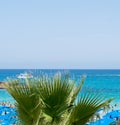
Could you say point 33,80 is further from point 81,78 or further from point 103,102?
point 103,102

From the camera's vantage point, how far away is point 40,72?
4.11 meters

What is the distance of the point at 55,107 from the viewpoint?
13.0 feet

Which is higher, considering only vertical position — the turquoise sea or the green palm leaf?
the turquoise sea

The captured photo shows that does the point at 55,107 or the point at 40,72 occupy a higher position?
the point at 40,72

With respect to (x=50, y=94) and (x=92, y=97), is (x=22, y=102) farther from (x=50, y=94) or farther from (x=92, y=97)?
(x=92, y=97)

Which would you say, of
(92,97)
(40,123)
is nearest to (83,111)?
(92,97)

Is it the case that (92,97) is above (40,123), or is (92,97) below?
above

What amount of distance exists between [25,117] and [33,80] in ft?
1.28

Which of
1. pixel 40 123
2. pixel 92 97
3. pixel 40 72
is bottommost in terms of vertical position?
pixel 40 123

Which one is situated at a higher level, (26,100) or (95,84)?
(95,84)

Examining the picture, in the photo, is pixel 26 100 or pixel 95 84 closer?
pixel 26 100

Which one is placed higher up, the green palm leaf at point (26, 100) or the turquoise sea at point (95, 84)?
the turquoise sea at point (95, 84)

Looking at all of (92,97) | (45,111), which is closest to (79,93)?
(92,97)

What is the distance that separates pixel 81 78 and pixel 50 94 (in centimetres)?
39
